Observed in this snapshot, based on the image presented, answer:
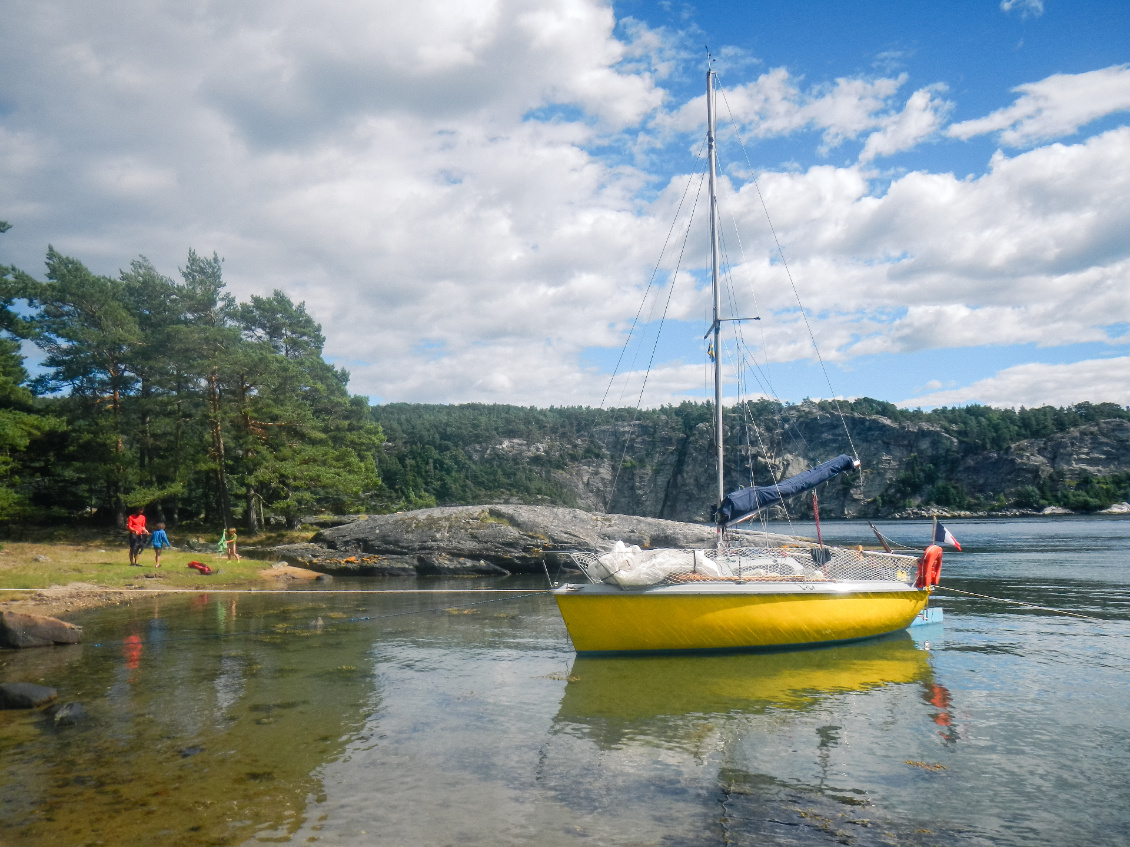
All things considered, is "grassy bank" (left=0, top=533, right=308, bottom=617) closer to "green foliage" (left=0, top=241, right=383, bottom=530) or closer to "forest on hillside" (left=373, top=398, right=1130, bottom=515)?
"green foliage" (left=0, top=241, right=383, bottom=530)

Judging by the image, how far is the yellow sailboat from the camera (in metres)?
12.7

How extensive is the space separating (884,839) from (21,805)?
7633 mm

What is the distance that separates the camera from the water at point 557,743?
6.13 meters

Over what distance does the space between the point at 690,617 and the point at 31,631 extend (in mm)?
12522

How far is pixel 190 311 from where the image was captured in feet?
120

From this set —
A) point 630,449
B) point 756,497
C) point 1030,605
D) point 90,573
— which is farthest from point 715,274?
point 630,449

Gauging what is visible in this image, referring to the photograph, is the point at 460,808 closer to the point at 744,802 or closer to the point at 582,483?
the point at 744,802

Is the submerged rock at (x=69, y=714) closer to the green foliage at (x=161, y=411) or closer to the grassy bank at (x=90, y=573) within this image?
the grassy bank at (x=90, y=573)

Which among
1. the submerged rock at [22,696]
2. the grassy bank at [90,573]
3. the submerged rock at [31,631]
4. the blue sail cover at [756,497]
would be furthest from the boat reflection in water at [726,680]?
the grassy bank at [90,573]

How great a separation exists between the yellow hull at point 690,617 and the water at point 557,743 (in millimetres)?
427

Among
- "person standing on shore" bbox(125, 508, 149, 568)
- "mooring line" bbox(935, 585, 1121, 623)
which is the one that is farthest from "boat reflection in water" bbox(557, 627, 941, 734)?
"person standing on shore" bbox(125, 508, 149, 568)

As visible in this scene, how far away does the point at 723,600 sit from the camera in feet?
42.0

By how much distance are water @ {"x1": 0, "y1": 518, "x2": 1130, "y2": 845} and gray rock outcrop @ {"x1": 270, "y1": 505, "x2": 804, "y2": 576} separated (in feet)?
43.0

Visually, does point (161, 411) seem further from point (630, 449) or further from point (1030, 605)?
point (630, 449)
